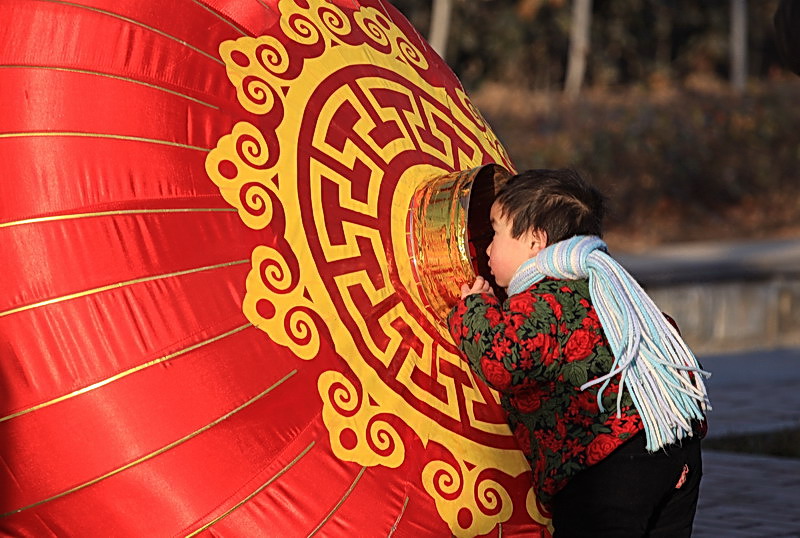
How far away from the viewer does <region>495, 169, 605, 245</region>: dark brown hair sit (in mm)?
3492

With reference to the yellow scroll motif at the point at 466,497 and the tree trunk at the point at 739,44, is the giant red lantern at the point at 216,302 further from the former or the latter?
the tree trunk at the point at 739,44

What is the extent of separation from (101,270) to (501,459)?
1151mm

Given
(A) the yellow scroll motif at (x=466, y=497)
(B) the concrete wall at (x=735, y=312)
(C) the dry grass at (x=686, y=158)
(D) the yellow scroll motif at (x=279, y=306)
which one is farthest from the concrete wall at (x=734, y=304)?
(D) the yellow scroll motif at (x=279, y=306)

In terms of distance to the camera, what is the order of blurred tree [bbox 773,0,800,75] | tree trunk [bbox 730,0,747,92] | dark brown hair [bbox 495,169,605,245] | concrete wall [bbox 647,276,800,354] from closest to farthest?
dark brown hair [bbox 495,169,605,245], blurred tree [bbox 773,0,800,75], concrete wall [bbox 647,276,800,354], tree trunk [bbox 730,0,747,92]

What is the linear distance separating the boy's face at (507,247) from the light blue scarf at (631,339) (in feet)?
0.18

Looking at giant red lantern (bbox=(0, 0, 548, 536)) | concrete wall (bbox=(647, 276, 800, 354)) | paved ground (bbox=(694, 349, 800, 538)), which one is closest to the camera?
giant red lantern (bbox=(0, 0, 548, 536))

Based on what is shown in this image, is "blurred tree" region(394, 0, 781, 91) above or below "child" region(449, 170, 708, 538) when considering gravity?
above

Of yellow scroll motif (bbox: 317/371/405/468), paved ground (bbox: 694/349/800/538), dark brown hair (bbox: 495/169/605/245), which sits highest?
dark brown hair (bbox: 495/169/605/245)

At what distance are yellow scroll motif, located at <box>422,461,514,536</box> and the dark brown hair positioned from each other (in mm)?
625

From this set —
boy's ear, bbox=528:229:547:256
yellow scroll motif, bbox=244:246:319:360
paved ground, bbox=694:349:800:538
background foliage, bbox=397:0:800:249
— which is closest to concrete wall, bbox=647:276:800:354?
paved ground, bbox=694:349:800:538

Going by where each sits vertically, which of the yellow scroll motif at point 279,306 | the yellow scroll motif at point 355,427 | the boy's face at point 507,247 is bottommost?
the yellow scroll motif at point 355,427

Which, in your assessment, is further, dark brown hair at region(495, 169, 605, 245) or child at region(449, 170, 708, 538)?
dark brown hair at region(495, 169, 605, 245)

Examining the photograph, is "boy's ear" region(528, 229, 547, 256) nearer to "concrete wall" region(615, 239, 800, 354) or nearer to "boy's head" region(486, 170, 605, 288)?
"boy's head" region(486, 170, 605, 288)

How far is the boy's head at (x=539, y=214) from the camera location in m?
3.49
